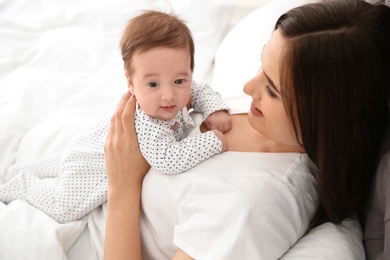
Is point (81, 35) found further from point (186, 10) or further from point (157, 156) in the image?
point (157, 156)

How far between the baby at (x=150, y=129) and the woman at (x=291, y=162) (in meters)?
0.06

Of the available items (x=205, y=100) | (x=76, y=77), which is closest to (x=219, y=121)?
A: (x=205, y=100)

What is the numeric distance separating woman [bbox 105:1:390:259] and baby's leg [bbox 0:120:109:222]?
0.33 ft

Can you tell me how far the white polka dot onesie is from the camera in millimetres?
1097

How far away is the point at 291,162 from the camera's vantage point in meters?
1.10

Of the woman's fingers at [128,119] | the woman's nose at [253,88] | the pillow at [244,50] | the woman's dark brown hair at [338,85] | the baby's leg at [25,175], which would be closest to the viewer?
the woman's dark brown hair at [338,85]

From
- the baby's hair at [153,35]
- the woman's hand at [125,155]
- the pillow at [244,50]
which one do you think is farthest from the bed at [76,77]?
the baby's hair at [153,35]

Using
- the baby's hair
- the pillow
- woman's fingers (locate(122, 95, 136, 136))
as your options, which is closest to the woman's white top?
woman's fingers (locate(122, 95, 136, 136))

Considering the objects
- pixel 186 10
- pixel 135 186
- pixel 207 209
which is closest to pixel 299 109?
pixel 207 209

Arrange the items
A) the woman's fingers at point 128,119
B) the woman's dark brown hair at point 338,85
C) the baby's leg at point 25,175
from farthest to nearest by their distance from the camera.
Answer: the baby's leg at point 25,175 → the woman's fingers at point 128,119 → the woman's dark brown hair at point 338,85

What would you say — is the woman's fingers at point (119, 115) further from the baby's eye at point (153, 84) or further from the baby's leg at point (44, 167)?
the baby's leg at point (44, 167)

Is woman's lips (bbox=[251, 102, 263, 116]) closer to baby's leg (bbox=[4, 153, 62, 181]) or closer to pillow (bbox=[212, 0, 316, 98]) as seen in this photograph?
pillow (bbox=[212, 0, 316, 98])

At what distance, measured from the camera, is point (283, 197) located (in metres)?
1.03

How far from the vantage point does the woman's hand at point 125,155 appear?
1.15m
